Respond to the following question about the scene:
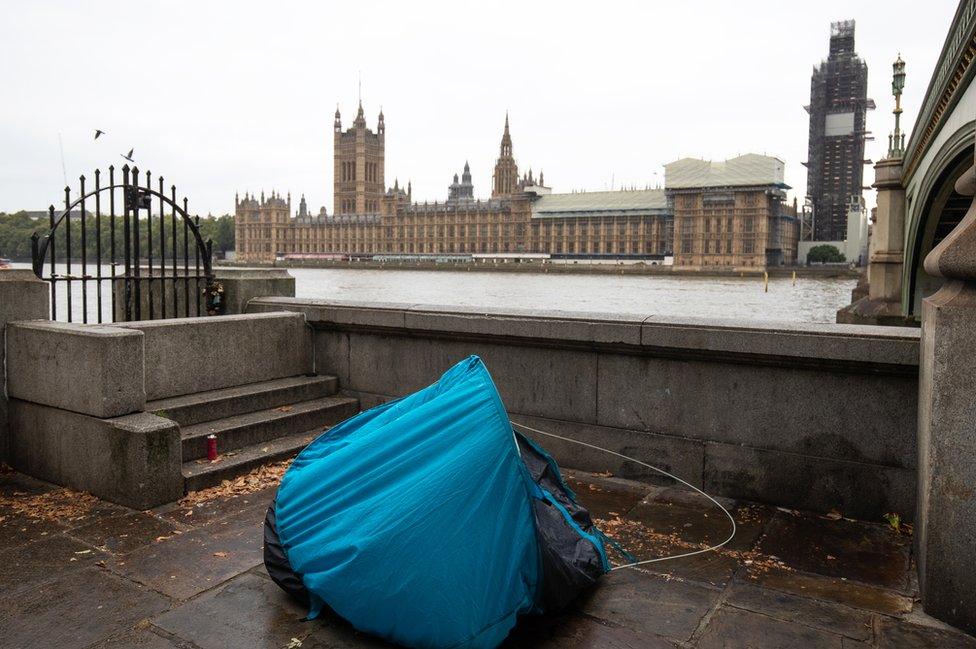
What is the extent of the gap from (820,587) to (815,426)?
43.0 inches

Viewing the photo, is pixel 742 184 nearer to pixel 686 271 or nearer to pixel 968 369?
pixel 686 271

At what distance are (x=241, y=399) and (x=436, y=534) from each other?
280cm

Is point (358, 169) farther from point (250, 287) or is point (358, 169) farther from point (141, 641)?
point (141, 641)

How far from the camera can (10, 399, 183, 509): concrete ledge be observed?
151 inches

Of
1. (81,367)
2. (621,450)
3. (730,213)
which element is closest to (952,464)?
(621,450)

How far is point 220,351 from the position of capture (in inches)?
201

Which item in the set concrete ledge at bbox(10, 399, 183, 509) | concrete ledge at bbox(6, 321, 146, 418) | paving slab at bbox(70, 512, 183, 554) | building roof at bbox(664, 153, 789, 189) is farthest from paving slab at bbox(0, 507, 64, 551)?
building roof at bbox(664, 153, 789, 189)

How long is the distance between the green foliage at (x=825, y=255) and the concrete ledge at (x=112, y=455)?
109m

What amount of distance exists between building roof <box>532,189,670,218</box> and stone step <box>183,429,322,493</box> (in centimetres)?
10884

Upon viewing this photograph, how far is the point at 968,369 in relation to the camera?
2.69m

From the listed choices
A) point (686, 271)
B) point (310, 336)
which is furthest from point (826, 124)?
point (310, 336)

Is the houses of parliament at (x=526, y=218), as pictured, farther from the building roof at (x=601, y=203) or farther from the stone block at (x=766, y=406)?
the stone block at (x=766, y=406)

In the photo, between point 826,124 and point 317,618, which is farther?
point 826,124

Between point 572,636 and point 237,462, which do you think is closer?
point 572,636
